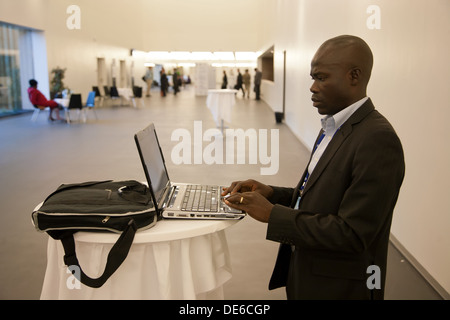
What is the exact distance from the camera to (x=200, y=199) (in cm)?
213

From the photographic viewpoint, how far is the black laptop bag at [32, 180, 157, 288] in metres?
1.76

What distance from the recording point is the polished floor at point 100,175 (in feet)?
11.0

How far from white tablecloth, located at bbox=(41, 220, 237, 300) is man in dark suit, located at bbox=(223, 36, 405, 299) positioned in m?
0.33

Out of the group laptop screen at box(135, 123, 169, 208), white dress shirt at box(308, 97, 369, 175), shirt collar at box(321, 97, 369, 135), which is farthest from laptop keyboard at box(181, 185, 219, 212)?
shirt collar at box(321, 97, 369, 135)

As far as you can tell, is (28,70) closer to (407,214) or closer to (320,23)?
(320,23)

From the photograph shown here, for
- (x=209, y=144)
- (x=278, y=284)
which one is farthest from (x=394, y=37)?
(x=209, y=144)

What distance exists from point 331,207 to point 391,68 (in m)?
3.11

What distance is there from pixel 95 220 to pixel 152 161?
0.36m

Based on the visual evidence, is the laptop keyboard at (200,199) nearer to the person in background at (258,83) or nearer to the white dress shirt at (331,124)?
the white dress shirt at (331,124)

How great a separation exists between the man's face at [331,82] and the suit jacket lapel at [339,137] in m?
0.06

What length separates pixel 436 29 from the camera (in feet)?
10.8

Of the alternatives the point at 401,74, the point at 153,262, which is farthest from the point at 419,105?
the point at 153,262

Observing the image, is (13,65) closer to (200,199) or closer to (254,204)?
(200,199)

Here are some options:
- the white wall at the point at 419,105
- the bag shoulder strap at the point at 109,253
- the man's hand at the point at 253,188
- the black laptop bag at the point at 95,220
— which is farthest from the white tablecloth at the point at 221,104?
the bag shoulder strap at the point at 109,253
